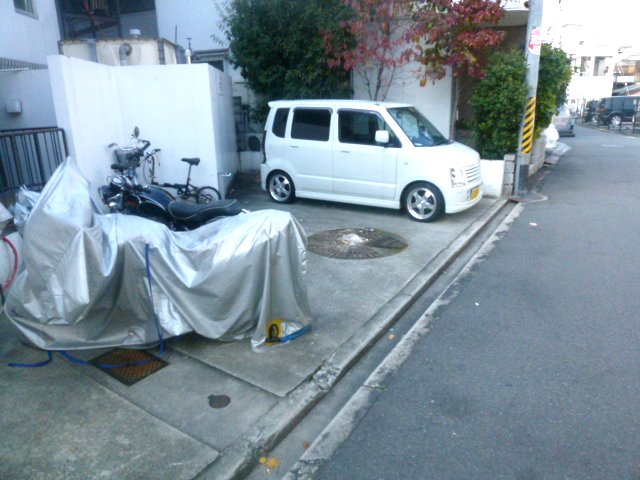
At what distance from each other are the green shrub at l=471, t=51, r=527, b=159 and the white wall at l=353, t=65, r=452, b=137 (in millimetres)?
1697

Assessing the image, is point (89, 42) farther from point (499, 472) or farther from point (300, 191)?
point (499, 472)

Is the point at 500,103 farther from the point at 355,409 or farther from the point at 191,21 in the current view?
the point at 191,21

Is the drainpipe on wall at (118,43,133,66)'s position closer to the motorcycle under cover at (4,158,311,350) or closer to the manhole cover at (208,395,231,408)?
the motorcycle under cover at (4,158,311,350)

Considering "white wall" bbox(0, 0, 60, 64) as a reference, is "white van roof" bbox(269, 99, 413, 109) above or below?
below

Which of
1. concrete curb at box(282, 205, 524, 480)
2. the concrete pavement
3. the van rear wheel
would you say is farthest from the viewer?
the van rear wheel

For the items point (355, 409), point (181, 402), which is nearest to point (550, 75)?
point (355, 409)

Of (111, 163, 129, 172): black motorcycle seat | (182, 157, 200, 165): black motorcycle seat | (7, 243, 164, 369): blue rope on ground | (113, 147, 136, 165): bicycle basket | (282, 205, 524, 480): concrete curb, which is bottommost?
(282, 205, 524, 480): concrete curb

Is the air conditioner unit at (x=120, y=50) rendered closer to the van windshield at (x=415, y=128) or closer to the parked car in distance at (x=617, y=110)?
the van windshield at (x=415, y=128)

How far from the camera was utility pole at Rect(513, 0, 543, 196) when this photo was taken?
33.1ft

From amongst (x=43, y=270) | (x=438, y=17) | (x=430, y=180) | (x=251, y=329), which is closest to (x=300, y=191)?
(x=430, y=180)

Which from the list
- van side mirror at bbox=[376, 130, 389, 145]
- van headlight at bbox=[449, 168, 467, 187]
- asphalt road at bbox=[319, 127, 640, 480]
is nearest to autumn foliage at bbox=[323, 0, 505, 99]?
van side mirror at bbox=[376, 130, 389, 145]

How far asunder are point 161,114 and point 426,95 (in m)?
6.67

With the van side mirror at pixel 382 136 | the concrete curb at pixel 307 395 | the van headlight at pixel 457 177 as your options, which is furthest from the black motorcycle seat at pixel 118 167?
the van headlight at pixel 457 177

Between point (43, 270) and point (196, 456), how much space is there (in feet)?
6.06
